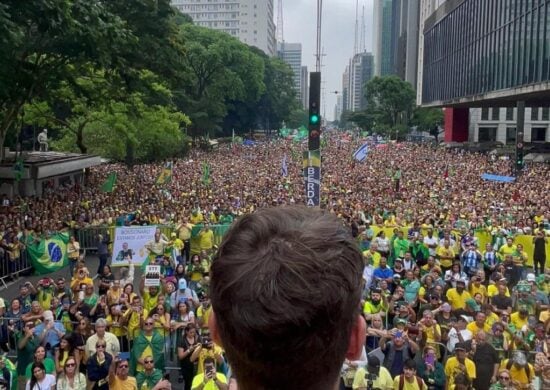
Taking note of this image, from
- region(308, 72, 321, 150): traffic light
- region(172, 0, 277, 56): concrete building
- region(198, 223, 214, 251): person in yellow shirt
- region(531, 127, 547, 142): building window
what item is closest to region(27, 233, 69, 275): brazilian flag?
region(198, 223, 214, 251): person in yellow shirt

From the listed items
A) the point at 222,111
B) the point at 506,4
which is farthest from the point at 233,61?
the point at 506,4

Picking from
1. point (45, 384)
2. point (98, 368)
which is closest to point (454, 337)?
point (98, 368)

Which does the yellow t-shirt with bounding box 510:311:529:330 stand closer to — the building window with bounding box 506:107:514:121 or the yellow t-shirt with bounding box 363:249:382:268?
the yellow t-shirt with bounding box 363:249:382:268

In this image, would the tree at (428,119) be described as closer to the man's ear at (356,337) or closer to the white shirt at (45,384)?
the white shirt at (45,384)

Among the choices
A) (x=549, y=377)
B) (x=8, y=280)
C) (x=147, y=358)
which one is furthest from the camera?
(x=8, y=280)

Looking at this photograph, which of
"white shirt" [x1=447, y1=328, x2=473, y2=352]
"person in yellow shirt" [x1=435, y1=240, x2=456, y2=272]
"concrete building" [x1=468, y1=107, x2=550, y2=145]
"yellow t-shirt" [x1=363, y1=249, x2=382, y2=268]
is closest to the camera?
"white shirt" [x1=447, y1=328, x2=473, y2=352]

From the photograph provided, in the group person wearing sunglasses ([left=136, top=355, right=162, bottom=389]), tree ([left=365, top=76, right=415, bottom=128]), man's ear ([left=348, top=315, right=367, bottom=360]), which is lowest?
person wearing sunglasses ([left=136, top=355, right=162, bottom=389])

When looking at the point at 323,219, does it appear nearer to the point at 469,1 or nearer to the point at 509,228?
the point at 509,228
